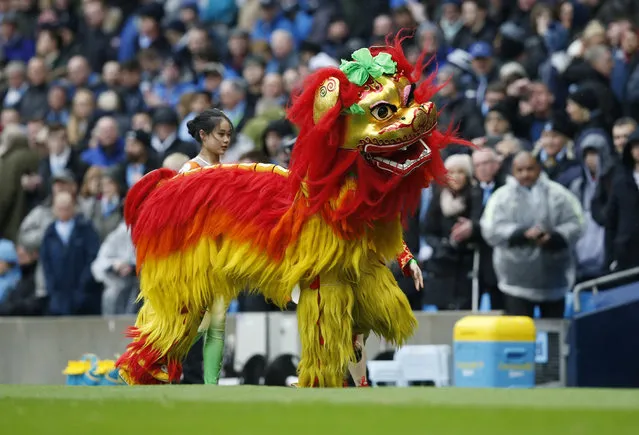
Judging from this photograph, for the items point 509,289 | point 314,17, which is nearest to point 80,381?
point 509,289

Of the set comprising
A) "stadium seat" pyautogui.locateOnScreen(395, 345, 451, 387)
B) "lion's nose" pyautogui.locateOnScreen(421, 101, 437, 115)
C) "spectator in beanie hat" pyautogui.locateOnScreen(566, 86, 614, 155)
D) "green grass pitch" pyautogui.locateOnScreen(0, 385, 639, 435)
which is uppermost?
"spectator in beanie hat" pyautogui.locateOnScreen(566, 86, 614, 155)

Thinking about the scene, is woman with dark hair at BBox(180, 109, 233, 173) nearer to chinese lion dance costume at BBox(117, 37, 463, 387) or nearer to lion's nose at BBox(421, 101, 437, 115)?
chinese lion dance costume at BBox(117, 37, 463, 387)

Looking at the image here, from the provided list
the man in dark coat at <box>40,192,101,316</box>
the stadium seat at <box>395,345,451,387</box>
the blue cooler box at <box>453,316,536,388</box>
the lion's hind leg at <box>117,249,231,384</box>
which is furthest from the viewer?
the man in dark coat at <box>40,192,101,316</box>

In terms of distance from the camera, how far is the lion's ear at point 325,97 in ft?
27.6

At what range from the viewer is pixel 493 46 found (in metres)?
15.0

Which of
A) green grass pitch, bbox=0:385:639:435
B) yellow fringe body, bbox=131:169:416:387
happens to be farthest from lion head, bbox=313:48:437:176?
green grass pitch, bbox=0:385:639:435

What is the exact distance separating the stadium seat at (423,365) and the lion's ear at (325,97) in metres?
3.38

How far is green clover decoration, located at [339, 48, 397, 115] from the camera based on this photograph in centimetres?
848

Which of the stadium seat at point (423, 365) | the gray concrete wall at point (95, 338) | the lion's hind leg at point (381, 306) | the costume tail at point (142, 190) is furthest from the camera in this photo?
the gray concrete wall at point (95, 338)

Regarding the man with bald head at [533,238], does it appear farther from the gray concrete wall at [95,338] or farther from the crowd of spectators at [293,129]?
the gray concrete wall at [95,338]

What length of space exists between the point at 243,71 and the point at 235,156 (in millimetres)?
3180

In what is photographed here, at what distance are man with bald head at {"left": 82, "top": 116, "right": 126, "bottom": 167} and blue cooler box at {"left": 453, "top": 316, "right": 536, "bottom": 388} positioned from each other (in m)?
5.90

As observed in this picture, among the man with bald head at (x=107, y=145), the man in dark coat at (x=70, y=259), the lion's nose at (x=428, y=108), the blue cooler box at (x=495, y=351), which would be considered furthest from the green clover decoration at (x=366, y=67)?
the man with bald head at (x=107, y=145)

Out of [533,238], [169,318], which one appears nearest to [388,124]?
[169,318]
